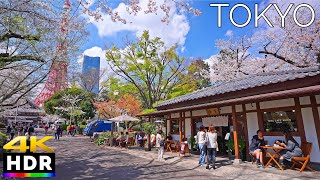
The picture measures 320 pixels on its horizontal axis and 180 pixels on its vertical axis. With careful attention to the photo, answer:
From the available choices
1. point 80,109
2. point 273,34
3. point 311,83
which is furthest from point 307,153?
point 80,109

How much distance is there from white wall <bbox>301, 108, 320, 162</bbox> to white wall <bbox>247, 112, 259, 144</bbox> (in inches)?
75.2

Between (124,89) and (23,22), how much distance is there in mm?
18343

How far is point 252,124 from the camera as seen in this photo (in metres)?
9.71

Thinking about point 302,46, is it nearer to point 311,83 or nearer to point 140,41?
point 311,83

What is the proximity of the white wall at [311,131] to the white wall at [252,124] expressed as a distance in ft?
6.26

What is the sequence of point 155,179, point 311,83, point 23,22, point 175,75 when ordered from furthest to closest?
point 175,75, point 311,83, point 155,179, point 23,22

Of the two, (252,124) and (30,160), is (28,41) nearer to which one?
(30,160)

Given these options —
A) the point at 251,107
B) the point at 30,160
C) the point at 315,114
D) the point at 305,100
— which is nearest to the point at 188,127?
the point at 251,107

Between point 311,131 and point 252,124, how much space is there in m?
2.33

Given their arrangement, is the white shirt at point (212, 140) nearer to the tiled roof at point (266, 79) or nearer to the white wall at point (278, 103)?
the white wall at point (278, 103)

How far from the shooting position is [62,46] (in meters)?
8.35

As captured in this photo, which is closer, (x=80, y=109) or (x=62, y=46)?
(x=62, y=46)

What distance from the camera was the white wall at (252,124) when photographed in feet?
31.3

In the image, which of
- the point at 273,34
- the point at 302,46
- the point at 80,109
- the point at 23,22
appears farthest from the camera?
the point at 80,109
